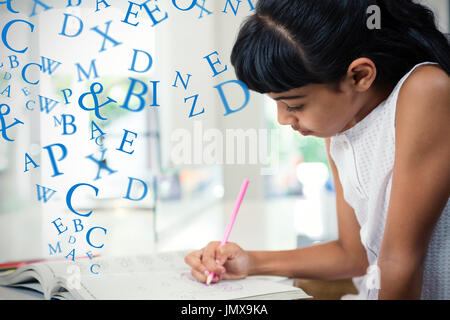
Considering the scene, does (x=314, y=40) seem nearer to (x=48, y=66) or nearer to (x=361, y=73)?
(x=361, y=73)

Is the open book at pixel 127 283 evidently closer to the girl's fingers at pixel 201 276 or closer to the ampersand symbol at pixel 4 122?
the girl's fingers at pixel 201 276

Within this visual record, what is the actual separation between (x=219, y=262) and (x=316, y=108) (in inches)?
8.2

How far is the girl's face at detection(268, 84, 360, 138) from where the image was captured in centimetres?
48

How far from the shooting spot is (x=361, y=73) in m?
0.48

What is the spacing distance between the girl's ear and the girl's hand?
0.79 feet

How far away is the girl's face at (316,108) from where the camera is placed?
0.48 m

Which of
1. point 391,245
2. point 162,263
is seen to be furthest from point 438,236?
point 162,263

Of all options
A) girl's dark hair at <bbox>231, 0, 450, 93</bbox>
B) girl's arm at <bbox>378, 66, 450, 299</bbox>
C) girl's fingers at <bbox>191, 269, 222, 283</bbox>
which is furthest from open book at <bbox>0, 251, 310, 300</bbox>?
girl's dark hair at <bbox>231, 0, 450, 93</bbox>

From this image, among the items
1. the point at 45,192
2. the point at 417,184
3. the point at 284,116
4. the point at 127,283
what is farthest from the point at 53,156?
the point at 417,184

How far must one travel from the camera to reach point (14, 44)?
17.8 inches

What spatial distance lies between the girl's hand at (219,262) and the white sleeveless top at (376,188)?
15cm

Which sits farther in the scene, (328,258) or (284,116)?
(328,258)
